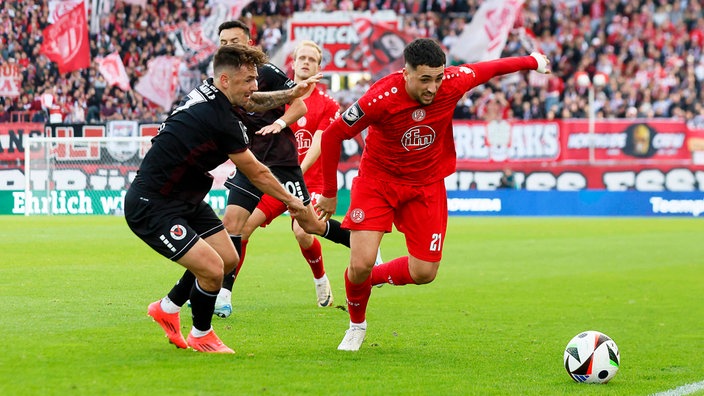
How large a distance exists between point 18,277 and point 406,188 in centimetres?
611

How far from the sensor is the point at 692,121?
31.7 meters

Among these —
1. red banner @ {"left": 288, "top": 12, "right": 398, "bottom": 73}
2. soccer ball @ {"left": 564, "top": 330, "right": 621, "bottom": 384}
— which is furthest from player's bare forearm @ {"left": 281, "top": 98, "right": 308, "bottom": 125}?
red banner @ {"left": 288, "top": 12, "right": 398, "bottom": 73}

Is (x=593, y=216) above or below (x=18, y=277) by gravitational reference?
below

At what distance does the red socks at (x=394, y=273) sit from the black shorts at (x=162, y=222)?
6.02 feet

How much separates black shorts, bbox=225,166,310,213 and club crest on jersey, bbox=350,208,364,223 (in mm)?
2112

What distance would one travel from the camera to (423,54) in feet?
25.7

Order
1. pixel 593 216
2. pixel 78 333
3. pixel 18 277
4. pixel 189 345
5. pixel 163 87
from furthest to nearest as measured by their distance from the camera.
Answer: pixel 163 87, pixel 593 216, pixel 18 277, pixel 78 333, pixel 189 345

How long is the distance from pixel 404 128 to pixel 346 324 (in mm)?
2228

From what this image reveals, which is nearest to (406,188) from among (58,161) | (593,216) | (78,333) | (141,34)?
(78,333)

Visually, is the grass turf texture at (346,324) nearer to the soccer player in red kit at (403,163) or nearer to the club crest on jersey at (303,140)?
the soccer player in red kit at (403,163)

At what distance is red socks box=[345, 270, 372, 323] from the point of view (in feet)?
27.4

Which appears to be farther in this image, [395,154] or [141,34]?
[141,34]

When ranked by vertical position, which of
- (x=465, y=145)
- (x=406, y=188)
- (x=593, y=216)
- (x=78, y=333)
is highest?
(x=406, y=188)

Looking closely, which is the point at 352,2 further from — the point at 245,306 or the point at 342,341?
the point at 342,341
